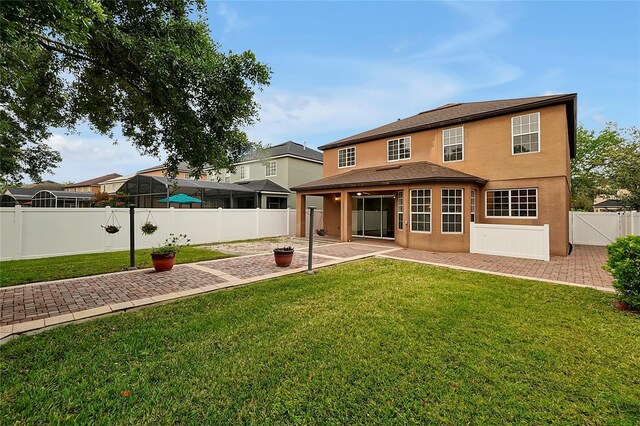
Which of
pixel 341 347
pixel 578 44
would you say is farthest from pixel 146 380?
pixel 578 44

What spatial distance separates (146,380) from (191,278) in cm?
438

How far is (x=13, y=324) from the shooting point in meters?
4.09

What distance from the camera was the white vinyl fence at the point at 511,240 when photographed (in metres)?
9.74

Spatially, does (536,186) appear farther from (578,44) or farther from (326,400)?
(326,400)

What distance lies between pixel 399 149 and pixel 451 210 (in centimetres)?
523

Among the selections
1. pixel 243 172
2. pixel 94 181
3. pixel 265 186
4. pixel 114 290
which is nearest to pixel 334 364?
pixel 114 290

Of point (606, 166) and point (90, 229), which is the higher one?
point (606, 166)

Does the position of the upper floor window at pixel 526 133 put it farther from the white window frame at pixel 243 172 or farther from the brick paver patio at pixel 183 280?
the white window frame at pixel 243 172

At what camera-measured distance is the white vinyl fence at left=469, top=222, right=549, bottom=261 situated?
9742 millimetres

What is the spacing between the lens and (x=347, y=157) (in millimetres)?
17875

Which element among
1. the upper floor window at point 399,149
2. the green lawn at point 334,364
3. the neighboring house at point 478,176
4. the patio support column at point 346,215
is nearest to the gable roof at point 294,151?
the neighboring house at point 478,176

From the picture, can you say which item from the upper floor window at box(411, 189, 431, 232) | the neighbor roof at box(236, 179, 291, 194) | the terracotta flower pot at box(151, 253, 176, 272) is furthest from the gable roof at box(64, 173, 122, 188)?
the upper floor window at box(411, 189, 431, 232)

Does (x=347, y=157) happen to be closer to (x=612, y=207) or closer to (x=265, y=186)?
(x=265, y=186)

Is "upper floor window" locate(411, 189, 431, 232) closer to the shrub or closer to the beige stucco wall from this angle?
the beige stucco wall
